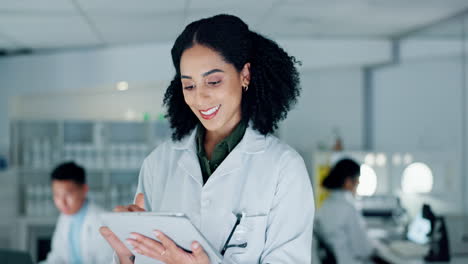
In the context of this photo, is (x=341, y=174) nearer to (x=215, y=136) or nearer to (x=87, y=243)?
(x=87, y=243)

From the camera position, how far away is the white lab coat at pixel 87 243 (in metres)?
3.16

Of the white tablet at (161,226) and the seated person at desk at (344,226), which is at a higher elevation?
the white tablet at (161,226)

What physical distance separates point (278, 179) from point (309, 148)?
4799 millimetres

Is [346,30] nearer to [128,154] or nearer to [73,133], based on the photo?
[128,154]

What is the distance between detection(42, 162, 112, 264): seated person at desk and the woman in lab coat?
169cm

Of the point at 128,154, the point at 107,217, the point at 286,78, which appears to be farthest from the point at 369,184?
the point at 107,217

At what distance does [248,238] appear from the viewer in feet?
4.78

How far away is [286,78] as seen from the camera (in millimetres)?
1604

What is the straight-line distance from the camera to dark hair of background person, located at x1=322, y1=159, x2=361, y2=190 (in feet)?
12.7

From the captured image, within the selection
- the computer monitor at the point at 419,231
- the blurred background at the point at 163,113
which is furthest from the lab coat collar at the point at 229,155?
the blurred background at the point at 163,113

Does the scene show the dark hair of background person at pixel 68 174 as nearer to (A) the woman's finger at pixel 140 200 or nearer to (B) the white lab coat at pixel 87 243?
(B) the white lab coat at pixel 87 243

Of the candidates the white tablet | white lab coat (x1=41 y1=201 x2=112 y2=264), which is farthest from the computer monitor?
the white tablet

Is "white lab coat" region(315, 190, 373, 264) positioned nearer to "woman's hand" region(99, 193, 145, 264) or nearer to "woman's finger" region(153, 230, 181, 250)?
"woman's hand" region(99, 193, 145, 264)

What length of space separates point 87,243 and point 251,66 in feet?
7.03
